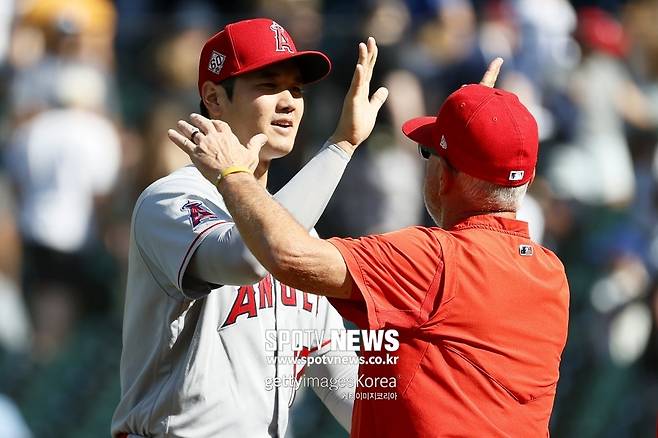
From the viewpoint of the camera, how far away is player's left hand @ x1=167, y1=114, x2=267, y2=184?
3.30 meters

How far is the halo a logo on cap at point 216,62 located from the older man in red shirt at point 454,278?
0.65 metres

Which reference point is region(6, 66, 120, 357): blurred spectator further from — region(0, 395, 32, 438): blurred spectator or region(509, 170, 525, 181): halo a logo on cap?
region(509, 170, 525, 181): halo a logo on cap

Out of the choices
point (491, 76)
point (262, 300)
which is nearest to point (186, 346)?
point (262, 300)

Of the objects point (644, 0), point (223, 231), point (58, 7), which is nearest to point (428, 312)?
point (223, 231)

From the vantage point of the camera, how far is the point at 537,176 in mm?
6988

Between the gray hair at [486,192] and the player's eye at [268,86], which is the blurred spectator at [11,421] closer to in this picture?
the player's eye at [268,86]

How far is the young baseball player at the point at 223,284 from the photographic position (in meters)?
3.42

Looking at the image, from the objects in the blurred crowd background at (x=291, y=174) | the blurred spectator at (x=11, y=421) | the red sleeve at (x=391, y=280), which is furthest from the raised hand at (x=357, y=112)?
the blurred crowd background at (x=291, y=174)

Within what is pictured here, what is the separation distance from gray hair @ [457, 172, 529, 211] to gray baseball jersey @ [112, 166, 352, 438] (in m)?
0.71

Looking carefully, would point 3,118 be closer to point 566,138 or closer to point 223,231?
point 566,138

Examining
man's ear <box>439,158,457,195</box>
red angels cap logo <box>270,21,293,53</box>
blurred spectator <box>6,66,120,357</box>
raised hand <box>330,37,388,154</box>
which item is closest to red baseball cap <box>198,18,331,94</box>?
red angels cap logo <box>270,21,293,53</box>

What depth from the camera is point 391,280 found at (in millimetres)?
3271

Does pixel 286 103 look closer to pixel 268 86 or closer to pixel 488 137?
pixel 268 86

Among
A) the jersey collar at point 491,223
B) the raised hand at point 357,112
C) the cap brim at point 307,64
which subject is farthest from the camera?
the cap brim at point 307,64
